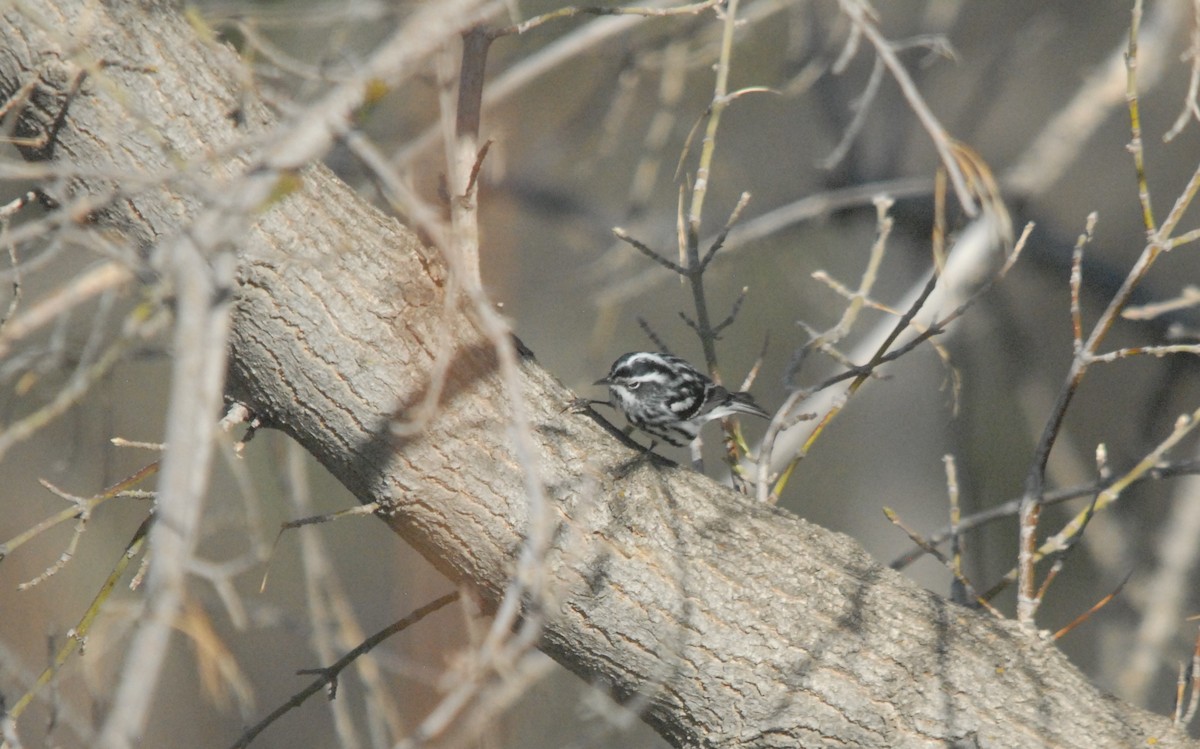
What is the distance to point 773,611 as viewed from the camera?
96.5 inches

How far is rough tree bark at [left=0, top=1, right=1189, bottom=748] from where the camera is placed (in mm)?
2299

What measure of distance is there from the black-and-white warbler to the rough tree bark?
1458mm

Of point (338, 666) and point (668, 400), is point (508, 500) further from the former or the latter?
point (668, 400)

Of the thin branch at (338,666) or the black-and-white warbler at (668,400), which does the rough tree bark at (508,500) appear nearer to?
the thin branch at (338,666)

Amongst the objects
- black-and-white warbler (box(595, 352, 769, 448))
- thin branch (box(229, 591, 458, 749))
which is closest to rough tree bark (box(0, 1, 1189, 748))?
thin branch (box(229, 591, 458, 749))

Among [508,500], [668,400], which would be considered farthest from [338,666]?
[668,400]

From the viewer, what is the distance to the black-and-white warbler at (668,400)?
4039mm

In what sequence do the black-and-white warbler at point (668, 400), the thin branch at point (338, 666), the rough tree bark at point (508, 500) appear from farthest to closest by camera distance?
the black-and-white warbler at point (668, 400) < the thin branch at point (338, 666) < the rough tree bark at point (508, 500)

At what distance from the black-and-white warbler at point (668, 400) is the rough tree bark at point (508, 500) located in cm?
146

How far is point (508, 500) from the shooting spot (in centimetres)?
240

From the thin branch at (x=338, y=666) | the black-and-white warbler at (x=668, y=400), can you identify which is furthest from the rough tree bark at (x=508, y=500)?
the black-and-white warbler at (x=668, y=400)

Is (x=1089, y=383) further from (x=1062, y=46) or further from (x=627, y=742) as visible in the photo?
(x=627, y=742)

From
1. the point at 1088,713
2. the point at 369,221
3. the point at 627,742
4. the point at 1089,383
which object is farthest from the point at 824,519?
the point at 369,221

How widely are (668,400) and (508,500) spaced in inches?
70.3
